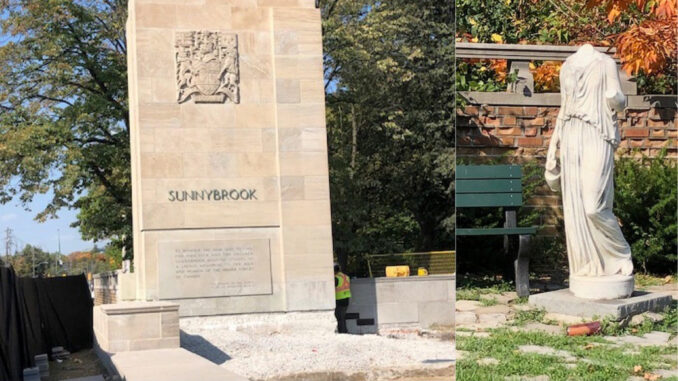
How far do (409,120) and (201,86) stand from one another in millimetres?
11598

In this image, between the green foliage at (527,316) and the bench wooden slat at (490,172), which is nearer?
the bench wooden slat at (490,172)

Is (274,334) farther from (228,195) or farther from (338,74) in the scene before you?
(338,74)

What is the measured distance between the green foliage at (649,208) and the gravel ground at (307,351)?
6.32 metres

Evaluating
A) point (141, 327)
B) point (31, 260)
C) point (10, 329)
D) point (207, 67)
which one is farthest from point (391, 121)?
point (10, 329)

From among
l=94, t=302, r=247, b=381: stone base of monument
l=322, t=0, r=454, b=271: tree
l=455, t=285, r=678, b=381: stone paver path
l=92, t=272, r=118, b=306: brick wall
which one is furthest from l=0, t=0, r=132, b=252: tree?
l=455, t=285, r=678, b=381: stone paver path

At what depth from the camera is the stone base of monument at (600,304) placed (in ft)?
10.4

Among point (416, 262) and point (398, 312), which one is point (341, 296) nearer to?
point (398, 312)

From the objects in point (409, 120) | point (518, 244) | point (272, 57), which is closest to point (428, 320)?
point (272, 57)

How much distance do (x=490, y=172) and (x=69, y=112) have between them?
699 inches

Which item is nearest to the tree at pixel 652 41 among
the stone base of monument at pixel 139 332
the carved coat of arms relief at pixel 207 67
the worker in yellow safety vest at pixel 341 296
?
the stone base of monument at pixel 139 332

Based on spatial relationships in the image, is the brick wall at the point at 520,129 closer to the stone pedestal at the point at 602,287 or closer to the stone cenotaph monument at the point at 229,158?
the stone pedestal at the point at 602,287

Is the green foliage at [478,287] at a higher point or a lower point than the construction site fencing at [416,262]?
higher

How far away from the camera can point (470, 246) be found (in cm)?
337

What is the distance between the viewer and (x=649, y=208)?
3.13 meters
